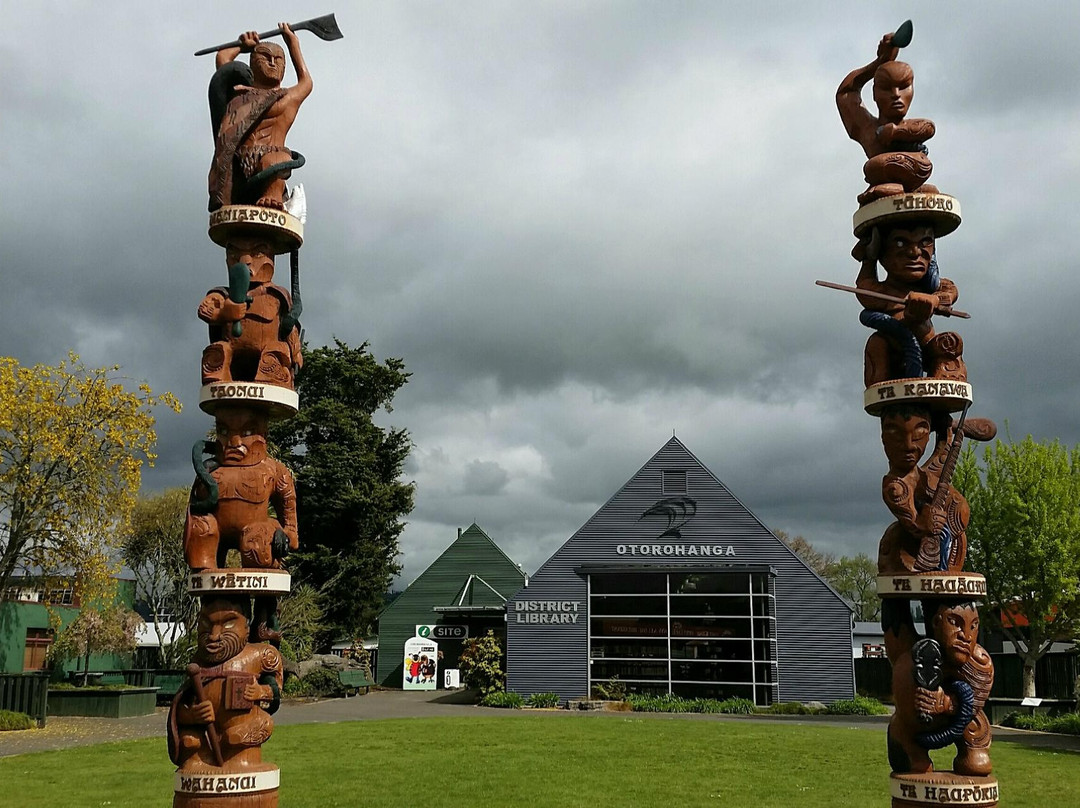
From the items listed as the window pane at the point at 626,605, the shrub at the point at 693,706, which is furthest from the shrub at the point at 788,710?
the window pane at the point at 626,605

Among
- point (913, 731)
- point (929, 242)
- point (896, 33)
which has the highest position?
point (896, 33)

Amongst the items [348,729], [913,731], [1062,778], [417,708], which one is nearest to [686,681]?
[417,708]

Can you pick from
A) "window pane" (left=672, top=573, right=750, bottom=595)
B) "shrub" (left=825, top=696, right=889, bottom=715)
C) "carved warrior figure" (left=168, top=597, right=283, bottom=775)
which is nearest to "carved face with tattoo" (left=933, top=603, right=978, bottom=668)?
"carved warrior figure" (left=168, top=597, right=283, bottom=775)

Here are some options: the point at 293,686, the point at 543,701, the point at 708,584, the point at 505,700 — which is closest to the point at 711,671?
the point at 708,584

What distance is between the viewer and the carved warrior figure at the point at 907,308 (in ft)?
32.8

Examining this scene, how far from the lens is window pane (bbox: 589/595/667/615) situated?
114 ft

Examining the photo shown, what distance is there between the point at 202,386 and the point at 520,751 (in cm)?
1165

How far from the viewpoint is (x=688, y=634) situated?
33906 millimetres

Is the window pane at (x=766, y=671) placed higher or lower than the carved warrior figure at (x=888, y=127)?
lower

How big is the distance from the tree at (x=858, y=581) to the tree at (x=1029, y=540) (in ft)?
110

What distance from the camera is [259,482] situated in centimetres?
1041

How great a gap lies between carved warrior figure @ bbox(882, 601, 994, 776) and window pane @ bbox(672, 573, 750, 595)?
2545 centimetres

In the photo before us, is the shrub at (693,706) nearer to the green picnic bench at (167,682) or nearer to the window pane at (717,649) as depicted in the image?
the window pane at (717,649)

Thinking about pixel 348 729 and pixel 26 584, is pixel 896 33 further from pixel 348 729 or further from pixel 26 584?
pixel 26 584
